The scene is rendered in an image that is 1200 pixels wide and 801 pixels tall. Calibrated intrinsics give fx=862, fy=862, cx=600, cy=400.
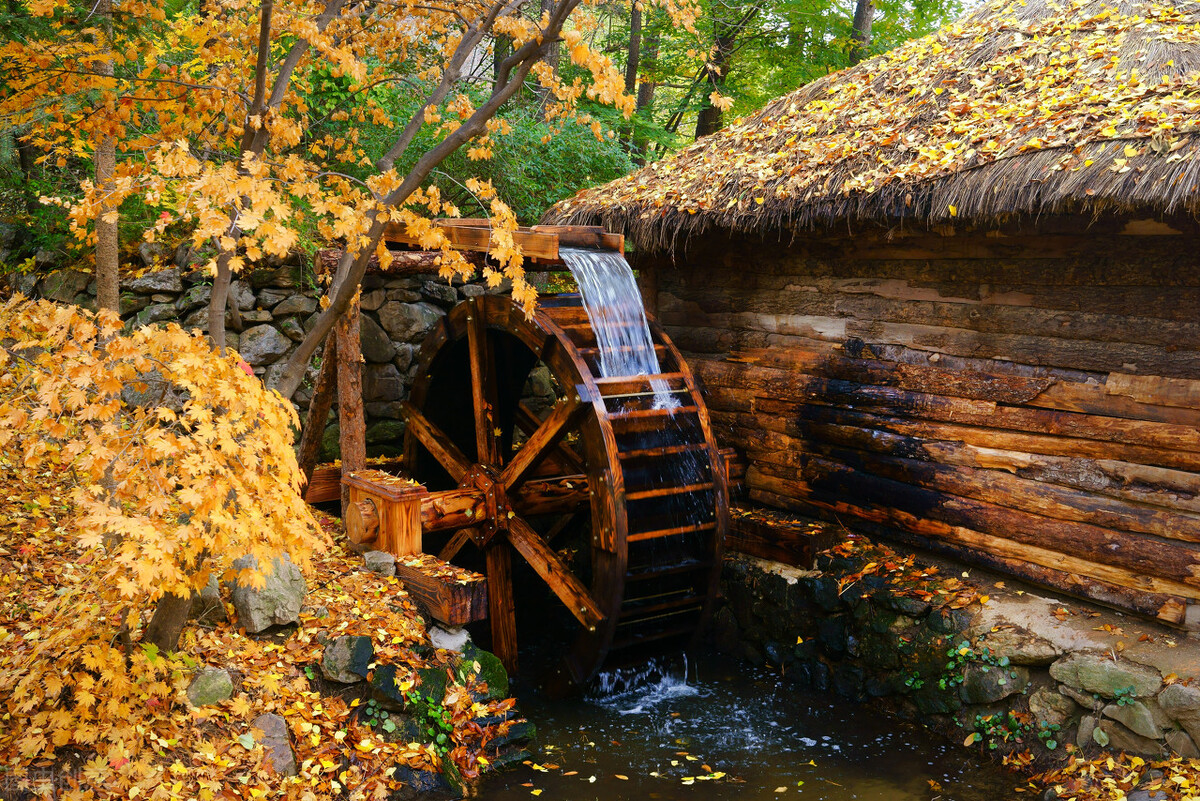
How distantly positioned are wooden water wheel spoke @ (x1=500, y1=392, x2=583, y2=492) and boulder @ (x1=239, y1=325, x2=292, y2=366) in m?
2.38

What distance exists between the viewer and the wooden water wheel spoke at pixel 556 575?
5590 mm

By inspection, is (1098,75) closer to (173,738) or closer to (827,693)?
(827,693)

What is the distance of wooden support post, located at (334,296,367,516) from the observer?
6.07m

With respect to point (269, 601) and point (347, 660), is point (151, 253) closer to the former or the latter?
point (269, 601)

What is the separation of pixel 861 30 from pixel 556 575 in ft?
29.1

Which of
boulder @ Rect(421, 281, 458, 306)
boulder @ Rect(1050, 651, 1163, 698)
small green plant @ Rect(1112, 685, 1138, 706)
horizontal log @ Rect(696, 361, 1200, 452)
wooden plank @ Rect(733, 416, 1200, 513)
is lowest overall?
small green plant @ Rect(1112, 685, 1138, 706)

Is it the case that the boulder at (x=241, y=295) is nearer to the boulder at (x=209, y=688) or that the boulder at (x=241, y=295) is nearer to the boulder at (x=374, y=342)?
the boulder at (x=374, y=342)

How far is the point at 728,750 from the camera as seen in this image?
5043 mm

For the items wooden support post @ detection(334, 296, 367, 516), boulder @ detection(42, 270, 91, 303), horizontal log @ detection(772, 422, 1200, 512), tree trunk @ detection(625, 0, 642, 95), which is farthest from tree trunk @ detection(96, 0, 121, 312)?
tree trunk @ detection(625, 0, 642, 95)

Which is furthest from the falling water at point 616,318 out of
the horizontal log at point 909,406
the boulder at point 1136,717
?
the boulder at point 1136,717

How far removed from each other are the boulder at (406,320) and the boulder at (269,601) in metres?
3.43

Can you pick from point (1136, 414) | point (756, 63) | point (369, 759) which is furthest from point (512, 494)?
point (756, 63)

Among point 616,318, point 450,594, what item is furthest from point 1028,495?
point 450,594

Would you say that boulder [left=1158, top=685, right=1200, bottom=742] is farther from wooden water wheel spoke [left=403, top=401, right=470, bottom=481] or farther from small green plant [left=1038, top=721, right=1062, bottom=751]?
wooden water wheel spoke [left=403, top=401, right=470, bottom=481]
